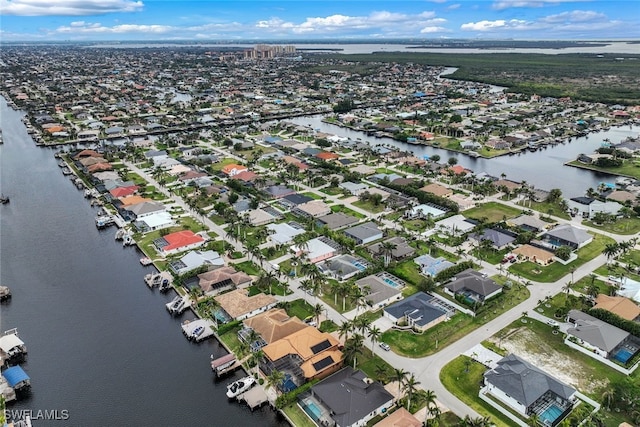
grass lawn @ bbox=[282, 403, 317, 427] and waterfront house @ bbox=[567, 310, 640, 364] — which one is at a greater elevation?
waterfront house @ bbox=[567, 310, 640, 364]

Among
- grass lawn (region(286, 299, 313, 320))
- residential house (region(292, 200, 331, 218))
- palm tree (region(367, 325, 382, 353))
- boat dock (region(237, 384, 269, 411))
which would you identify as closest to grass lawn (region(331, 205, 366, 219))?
residential house (region(292, 200, 331, 218))

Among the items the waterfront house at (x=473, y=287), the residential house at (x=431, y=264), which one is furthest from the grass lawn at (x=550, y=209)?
the waterfront house at (x=473, y=287)

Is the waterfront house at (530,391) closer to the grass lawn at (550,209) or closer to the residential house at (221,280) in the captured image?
the residential house at (221,280)

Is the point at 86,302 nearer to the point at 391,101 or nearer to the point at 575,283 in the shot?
the point at 575,283

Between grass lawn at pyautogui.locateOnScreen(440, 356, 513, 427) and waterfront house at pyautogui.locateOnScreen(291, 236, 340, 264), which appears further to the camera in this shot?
waterfront house at pyautogui.locateOnScreen(291, 236, 340, 264)

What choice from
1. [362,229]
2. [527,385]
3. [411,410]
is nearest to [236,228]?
[362,229]

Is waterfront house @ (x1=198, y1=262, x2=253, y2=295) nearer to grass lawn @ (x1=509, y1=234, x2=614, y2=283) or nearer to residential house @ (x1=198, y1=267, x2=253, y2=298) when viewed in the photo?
residential house @ (x1=198, y1=267, x2=253, y2=298)
